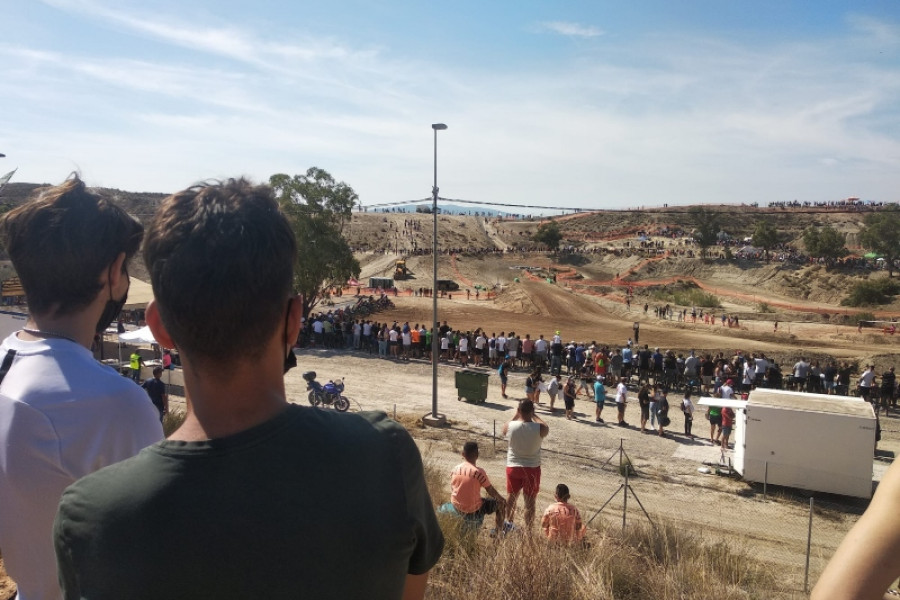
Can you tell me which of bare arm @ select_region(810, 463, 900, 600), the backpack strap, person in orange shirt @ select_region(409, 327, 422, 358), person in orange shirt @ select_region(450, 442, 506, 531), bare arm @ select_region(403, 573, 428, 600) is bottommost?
person in orange shirt @ select_region(409, 327, 422, 358)

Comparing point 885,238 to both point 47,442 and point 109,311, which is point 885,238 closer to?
Result: point 109,311

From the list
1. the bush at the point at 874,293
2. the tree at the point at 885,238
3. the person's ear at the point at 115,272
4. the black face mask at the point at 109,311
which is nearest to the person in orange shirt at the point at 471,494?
the black face mask at the point at 109,311

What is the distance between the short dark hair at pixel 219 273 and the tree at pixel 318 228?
1316 inches

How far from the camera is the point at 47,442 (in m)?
2.05

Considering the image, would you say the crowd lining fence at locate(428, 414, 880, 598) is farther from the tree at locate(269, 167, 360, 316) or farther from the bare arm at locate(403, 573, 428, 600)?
the tree at locate(269, 167, 360, 316)

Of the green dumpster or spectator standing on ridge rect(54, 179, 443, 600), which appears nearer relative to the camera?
spectator standing on ridge rect(54, 179, 443, 600)

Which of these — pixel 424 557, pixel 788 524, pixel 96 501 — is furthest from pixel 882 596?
pixel 788 524

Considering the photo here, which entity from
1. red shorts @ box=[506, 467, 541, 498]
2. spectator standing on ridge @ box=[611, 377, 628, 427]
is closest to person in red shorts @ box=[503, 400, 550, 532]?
red shorts @ box=[506, 467, 541, 498]

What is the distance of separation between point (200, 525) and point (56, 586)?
117 centimetres

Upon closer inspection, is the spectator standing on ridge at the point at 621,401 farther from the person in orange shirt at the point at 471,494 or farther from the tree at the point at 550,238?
the tree at the point at 550,238

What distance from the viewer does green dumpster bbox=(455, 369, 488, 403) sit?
22.7m

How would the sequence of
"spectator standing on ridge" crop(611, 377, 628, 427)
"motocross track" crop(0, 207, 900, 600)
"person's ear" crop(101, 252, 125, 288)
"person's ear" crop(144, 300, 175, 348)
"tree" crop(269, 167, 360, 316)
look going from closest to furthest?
"person's ear" crop(144, 300, 175, 348)
"person's ear" crop(101, 252, 125, 288)
"motocross track" crop(0, 207, 900, 600)
"spectator standing on ridge" crop(611, 377, 628, 427)
"tree" crop(269, 167, 360, 316)

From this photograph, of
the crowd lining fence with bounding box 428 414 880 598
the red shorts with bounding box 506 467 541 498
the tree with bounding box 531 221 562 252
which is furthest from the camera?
the tree with bounding box 531 221 562 252

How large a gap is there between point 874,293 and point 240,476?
203 ft
